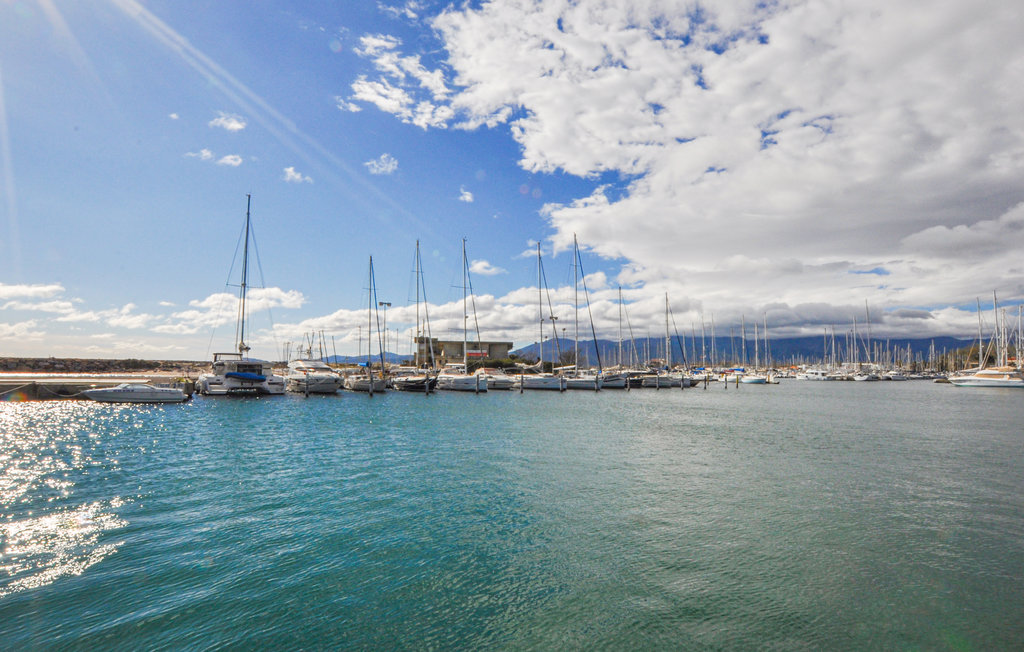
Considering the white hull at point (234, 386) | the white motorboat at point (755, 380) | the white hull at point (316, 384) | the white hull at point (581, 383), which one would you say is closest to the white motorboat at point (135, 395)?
the white hull at point (234, 386)

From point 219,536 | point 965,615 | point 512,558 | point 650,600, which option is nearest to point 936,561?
point 965,615

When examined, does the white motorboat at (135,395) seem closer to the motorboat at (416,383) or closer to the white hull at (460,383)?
the motorboat at (416,383)

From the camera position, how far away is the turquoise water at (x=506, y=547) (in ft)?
25.2

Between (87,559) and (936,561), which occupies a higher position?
(87,559)

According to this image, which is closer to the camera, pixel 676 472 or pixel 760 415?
pixel 676 472

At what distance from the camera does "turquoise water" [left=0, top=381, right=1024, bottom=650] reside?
25.2 ft

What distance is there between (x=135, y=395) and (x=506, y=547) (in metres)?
52.5

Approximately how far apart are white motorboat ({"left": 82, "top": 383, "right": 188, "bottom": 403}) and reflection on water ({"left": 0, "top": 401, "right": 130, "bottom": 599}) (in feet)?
62.2

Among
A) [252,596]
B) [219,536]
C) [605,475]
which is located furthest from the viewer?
Answer: [605,475]

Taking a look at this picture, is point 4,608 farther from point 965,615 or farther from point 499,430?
point 499,430

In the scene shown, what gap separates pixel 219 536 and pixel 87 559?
8.02 ft

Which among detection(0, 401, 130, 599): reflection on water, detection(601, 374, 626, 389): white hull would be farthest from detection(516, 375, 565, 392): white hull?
detection(0, 401, 130, 599): reflection on water

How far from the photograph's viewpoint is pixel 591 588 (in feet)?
29.8

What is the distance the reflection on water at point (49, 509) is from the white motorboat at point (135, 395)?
62.2ft
